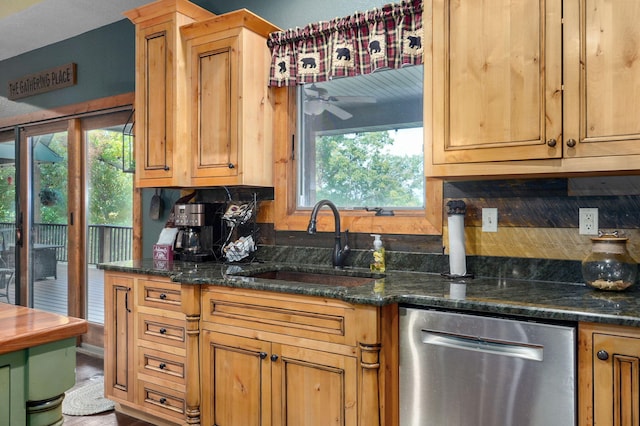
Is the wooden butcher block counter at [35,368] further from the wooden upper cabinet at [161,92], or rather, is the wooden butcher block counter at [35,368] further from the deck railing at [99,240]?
the deck railing at [99,240]

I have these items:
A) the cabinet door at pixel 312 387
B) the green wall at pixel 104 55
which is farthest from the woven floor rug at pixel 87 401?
the green wall at pixel 104 55

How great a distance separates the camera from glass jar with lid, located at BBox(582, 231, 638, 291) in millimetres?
1920

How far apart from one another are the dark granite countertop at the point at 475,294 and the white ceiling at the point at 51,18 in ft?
7.29

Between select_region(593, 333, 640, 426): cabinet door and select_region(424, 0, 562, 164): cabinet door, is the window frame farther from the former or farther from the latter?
select_region(593, 333, 640, 426): cabinet door

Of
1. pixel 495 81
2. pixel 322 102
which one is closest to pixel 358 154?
pixel 322 102

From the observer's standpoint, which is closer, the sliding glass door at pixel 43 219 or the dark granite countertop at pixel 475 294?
the dark granite countertop at pixel 475 294

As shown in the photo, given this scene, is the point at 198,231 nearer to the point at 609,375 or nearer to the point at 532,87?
the point at 532,87

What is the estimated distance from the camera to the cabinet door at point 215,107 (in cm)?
287

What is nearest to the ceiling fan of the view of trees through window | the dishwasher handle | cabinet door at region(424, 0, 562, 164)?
cabinet door at region(424, 0, 562, 164)

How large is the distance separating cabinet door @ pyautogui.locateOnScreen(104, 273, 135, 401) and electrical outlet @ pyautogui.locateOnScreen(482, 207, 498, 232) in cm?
194

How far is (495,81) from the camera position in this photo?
2014 mm

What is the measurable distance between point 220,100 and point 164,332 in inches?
52.9

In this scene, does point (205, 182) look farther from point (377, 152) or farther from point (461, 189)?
point (461, 189)

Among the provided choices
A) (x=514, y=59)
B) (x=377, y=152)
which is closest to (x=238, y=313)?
Result: (x=377, y=152)
